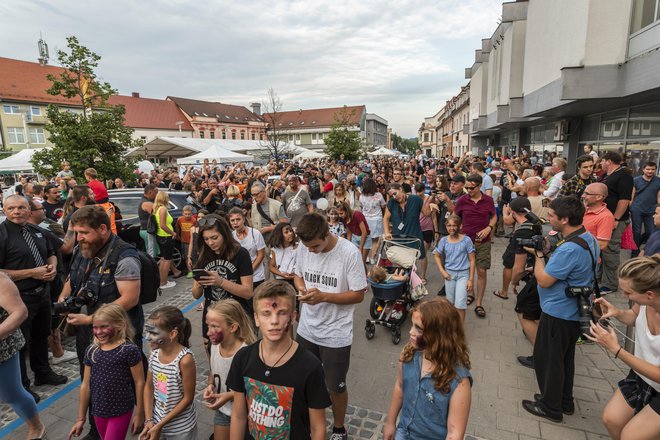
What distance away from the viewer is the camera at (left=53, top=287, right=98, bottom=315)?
2.86m

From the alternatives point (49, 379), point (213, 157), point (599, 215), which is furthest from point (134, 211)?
point (213, 157)

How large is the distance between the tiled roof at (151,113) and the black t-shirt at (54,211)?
56.1 m

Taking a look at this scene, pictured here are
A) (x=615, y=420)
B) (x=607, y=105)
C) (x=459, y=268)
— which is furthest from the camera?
(x=607, y=105)

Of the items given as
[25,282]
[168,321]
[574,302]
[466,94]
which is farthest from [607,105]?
[466,94]

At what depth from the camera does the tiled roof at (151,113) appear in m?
57.0

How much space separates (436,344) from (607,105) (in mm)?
12684

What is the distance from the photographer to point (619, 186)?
18.8 feet

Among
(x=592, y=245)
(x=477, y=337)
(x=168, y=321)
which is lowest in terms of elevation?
(x=477, y=337)

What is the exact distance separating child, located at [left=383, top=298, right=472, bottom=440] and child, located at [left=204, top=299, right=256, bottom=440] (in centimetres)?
135

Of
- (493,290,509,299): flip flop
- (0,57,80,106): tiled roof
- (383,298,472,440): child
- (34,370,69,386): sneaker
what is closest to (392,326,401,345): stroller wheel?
(493,290,509,299): flip flop

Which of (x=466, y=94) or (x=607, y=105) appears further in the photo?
(x=466, y=94)

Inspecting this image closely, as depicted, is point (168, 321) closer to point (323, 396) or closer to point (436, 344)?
point (323, 396)

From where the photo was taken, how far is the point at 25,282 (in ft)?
12.0

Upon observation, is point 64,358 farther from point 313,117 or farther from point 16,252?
point 313,117
